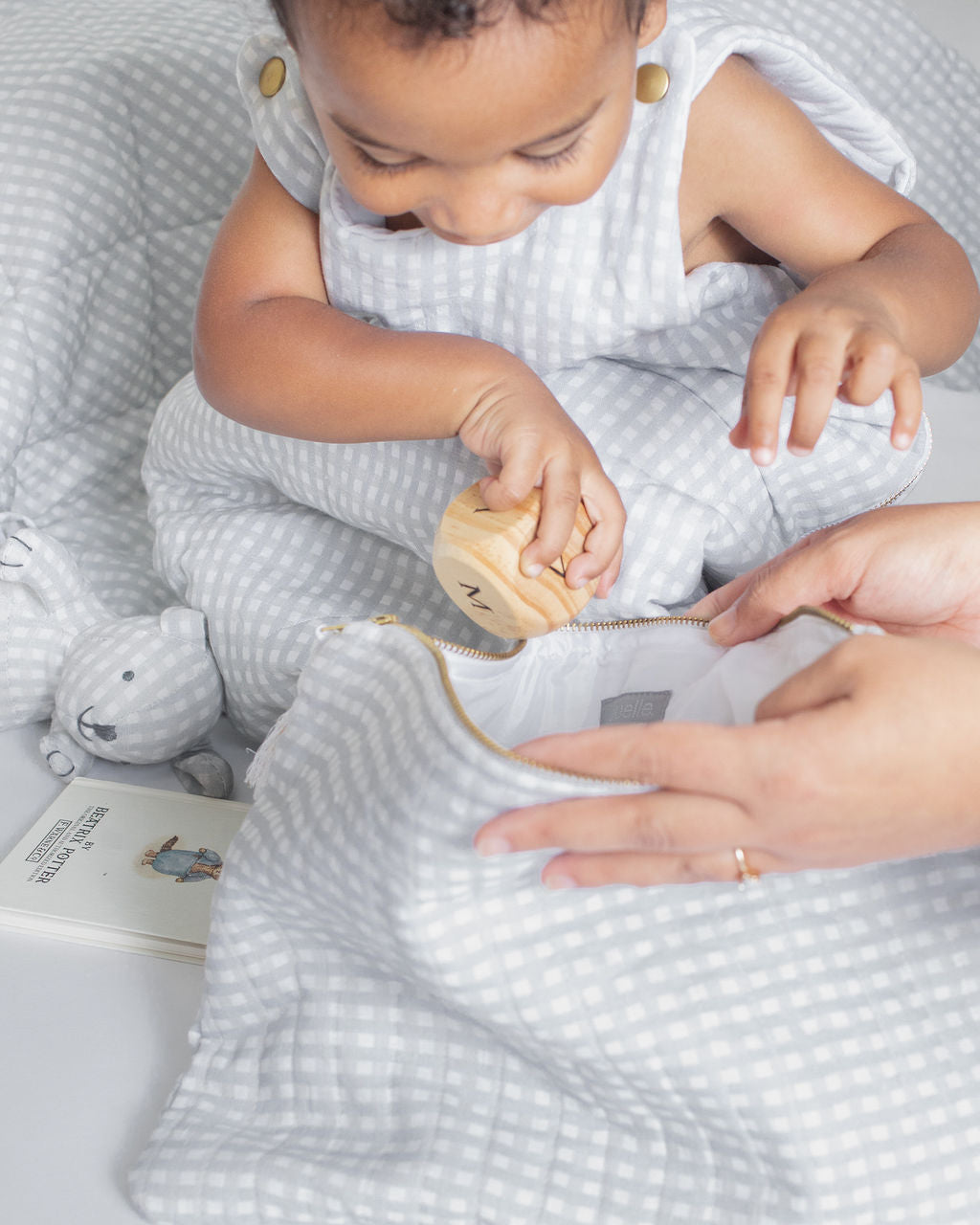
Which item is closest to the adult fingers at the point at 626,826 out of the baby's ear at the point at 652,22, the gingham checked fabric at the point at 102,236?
the baby's ear at the point at 652,22

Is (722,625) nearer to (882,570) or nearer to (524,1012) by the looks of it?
(882,570)

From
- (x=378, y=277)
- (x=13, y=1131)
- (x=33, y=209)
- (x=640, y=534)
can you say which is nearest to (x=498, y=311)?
(x=378, y=277)

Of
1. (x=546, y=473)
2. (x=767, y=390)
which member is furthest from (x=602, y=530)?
(x=767, y=390)

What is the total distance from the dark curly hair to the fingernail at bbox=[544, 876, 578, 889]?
41 centimetres

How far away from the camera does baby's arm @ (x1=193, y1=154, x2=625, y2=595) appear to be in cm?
75

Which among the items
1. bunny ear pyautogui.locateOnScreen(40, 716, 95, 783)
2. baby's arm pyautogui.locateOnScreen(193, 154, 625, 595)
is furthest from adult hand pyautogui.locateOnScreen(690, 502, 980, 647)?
bunny ear pyautogui.locateOnScreen(40, 716, 95, 783)

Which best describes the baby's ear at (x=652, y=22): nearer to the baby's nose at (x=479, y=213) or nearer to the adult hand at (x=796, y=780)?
the baby's nose at (x=479, y=213)

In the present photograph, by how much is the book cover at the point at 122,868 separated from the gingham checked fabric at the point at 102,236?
0.23m

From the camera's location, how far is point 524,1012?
657mm

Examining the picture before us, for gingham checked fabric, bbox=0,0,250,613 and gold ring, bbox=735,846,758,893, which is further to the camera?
gingham checked fabric, bbox=0,0,250,613

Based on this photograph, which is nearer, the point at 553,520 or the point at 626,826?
the point at 626,826

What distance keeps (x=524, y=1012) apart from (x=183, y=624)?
49cm

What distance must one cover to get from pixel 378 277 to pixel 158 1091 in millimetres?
570

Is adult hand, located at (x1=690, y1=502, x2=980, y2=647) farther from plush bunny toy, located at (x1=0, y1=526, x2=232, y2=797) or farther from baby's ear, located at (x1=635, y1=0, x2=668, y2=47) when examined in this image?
plush bunny toy, located at (x1=0, y1=526, x2=232, y2=797)
